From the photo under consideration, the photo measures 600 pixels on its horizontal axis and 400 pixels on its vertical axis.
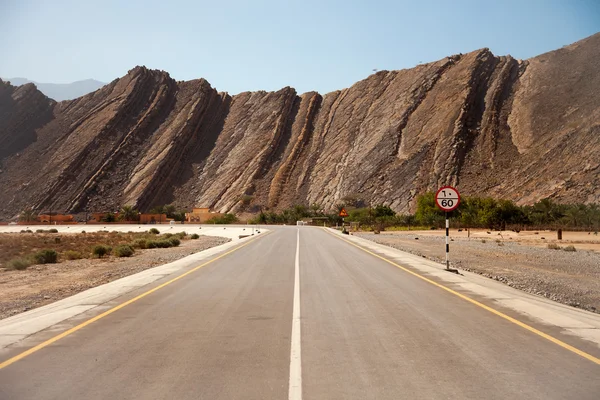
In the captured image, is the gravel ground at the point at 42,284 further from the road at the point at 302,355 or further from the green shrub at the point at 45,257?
the road at the point at 302,355

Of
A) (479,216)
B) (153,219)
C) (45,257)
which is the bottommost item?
(45,257)

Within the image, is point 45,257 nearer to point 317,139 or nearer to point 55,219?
point 55,219

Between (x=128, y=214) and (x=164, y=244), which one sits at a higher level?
(x=128, y=214)

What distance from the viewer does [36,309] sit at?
11.3 meters

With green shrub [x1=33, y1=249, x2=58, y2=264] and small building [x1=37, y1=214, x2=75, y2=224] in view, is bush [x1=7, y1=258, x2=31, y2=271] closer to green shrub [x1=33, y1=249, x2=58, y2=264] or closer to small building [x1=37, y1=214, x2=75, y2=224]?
green shrub [x1=33, y1=249, x2=58, y2=264]

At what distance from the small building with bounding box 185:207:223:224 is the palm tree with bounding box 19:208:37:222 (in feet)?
88.2

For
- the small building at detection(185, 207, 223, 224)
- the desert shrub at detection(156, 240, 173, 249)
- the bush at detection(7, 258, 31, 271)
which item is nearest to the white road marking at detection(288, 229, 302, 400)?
the bush at detection(7, 258, 31, 271)

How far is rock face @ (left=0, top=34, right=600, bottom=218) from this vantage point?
82000 millimetres

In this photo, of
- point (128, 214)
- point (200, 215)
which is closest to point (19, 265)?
point (200, 215)

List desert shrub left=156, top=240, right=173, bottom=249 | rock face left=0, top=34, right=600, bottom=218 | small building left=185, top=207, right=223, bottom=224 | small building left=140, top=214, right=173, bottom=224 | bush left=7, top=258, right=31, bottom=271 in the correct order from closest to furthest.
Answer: bush left=7, top=258, right=31, bottom=271
desert shrub left=156, top=240, right=173, bottom=249
rock face left=0, top=34, right=600, bottom=218
small building left=140, top=214, right=173, bottom=224
small building left=185, top=207, right=223, bottom=224

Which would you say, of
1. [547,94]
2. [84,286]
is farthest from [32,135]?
[84,286]

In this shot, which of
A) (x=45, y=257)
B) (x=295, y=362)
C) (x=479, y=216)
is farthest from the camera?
(x=479, y=216)

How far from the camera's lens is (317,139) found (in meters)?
118

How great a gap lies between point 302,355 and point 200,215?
99.3 m
